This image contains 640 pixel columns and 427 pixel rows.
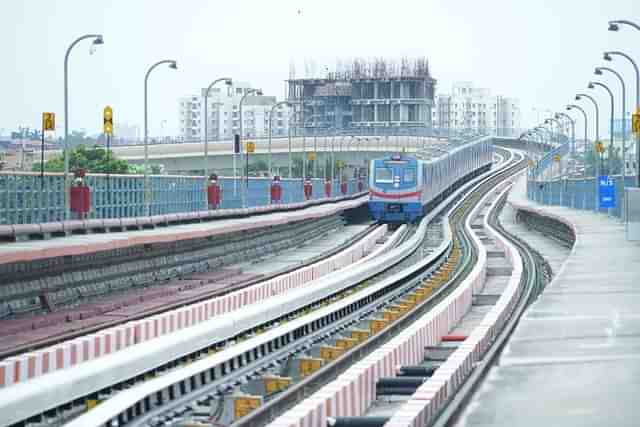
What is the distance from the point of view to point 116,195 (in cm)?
4044

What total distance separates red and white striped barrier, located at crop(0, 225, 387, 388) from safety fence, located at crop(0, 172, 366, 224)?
5.16 meters

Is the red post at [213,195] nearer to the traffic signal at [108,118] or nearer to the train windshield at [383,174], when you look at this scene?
the traffic signal at [108,118]

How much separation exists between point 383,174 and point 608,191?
47.2 ft

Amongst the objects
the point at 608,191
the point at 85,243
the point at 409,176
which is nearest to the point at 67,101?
the point at 85,243

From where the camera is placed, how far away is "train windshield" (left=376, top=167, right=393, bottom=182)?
227 ft

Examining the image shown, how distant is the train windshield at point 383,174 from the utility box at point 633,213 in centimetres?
2796

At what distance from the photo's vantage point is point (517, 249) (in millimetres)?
52281

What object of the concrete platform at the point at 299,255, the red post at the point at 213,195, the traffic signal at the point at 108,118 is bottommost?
the concrete platform at the point at 299,255

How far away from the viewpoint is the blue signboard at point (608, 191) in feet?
190

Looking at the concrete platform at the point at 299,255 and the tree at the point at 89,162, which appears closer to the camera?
the concrete platform at the point at 299,255

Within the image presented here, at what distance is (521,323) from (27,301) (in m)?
10.6

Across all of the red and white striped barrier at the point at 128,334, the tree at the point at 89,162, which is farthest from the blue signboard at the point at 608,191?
the tree at the point at 89,162

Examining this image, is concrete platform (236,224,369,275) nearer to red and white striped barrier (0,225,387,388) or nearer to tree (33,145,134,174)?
red and white striped barrier (0,225,387,388)

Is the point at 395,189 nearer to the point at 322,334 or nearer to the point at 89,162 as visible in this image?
the point at 89,162
